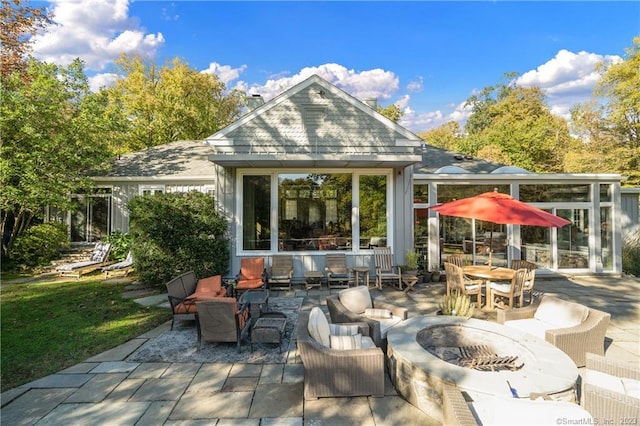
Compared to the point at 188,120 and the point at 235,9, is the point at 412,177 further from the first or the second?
the point at 188,120

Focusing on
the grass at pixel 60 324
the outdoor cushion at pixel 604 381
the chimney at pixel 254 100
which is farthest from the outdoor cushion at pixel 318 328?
the chimney at pixel 254 100

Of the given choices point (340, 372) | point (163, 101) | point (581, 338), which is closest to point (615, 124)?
point (581, 338)

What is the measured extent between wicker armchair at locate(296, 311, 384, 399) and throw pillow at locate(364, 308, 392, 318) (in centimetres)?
184

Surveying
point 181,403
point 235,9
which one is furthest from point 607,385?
point 235,9

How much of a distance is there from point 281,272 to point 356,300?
3961 millimetres

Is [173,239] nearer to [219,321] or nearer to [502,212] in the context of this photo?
[219,321]

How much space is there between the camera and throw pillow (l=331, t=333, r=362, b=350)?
423 centimetres

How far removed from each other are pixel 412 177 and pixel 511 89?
39.4 meters

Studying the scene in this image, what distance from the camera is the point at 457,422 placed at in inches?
98.4

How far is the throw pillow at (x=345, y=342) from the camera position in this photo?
423 cm

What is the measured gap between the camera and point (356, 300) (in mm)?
5621

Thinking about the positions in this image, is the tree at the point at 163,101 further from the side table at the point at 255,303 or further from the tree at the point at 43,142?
the side table at the point at 255,303

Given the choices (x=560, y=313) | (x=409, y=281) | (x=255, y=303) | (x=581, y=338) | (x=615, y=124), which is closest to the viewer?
(x=581, y=338)

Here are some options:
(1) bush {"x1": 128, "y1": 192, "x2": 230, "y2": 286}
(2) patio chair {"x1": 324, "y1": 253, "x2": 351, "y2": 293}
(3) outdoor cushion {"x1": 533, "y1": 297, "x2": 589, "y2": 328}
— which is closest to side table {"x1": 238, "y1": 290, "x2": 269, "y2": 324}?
(2) patio chair {"x1": 324, "y1": 253, "x2": 351, "y2": 293}
